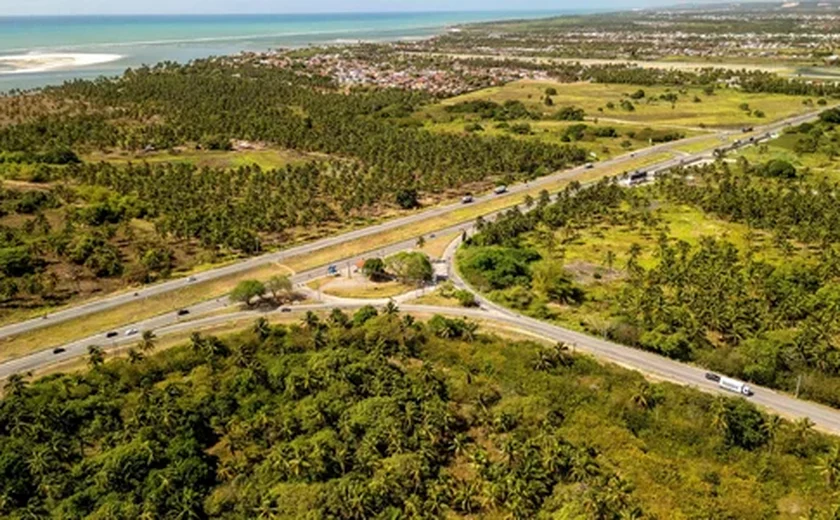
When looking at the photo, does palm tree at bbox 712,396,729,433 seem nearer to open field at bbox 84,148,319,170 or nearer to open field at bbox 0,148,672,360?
open field at bbox 0,148,672,360

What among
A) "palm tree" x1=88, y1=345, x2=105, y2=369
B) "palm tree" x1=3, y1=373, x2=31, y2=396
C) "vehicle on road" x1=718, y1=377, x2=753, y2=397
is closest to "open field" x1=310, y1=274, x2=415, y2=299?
"palm tree" x1=88, y1=345, x2=105, y2=369

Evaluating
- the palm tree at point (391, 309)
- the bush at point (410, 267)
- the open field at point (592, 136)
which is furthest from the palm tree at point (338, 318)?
the open field at point (592, 136)

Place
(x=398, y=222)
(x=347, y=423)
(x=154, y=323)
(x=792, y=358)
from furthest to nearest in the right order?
(x=398, y=222) < (x=154, y=323) < (x=792, y=358) < (x=347, y=423)

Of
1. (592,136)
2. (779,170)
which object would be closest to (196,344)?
(779,170)

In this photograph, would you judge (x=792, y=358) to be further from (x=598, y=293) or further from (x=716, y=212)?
(x=716, y=212)

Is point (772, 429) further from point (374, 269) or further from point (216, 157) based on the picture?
point (216, 157)

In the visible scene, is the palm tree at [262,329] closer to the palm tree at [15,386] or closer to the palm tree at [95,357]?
the palm tree at [95,357]

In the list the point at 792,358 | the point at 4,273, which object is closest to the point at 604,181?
the point at 792,358
